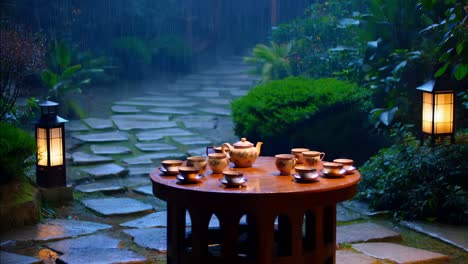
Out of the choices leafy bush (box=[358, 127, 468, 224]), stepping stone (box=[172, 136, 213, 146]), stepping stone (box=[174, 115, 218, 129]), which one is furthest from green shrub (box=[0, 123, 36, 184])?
stepping stone (box=[174, 115, 218, 129])

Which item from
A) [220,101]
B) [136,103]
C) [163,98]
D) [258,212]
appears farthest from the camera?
[163,98]

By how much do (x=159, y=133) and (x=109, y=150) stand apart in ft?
4.24

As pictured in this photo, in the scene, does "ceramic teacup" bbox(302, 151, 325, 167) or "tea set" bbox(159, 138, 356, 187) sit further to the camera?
"ceramic teacup" bbox(302, 151, 325, 167)

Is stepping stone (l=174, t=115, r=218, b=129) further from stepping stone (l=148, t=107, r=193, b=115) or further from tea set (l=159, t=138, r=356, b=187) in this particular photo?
tea set (l=159, t=138, r=356, b=187)

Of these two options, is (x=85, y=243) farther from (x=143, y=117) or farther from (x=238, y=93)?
(x=238, y=93)

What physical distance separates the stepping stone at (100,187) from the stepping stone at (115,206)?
33 centimetres

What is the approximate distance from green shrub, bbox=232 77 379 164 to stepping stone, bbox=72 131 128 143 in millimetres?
2149

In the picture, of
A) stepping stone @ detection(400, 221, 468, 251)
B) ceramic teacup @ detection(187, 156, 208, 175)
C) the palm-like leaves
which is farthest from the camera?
the palm-like leaves

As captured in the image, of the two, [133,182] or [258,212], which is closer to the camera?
[258,212]

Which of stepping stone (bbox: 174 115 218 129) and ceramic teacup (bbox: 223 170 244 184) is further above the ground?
ceramic teacup (bbox: 223 170 244 184)

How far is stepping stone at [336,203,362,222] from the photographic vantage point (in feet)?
21.6

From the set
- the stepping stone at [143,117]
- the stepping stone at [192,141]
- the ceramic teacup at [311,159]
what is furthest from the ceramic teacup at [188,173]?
the stepping stone at [143,117]

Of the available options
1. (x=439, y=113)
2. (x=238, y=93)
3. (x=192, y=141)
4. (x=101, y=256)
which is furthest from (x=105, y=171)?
(x=238, y=93)

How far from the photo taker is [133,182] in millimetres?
8070
